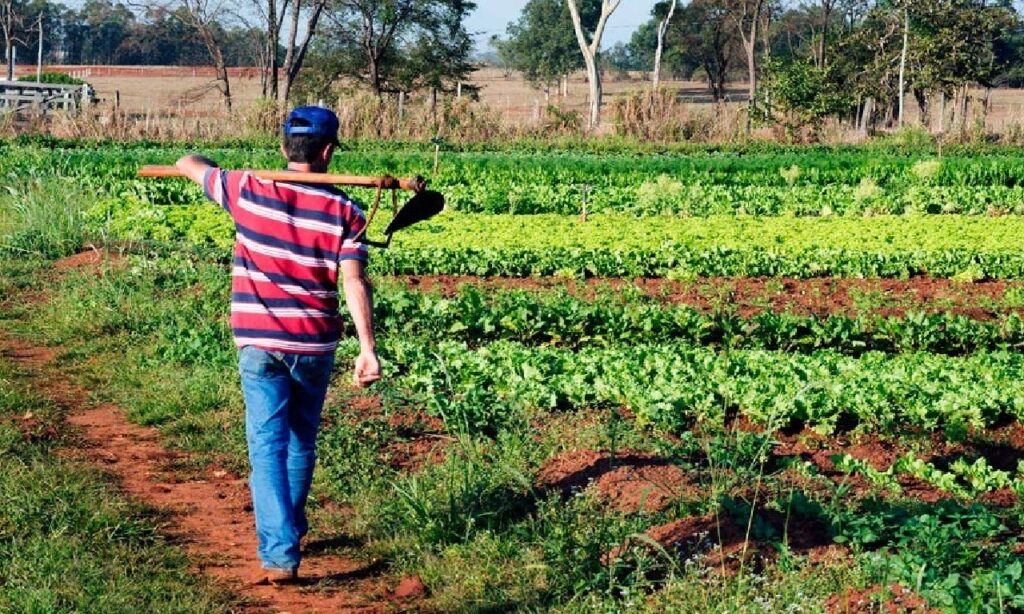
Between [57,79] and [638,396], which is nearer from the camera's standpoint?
[638,396]

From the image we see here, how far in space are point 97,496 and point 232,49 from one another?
96.8 m

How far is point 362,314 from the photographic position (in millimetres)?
5793

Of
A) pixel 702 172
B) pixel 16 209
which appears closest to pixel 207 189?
pixel 16 209

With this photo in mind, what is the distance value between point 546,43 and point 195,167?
72.6 metres

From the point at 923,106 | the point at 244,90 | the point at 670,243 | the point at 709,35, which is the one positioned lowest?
the point at 670,243

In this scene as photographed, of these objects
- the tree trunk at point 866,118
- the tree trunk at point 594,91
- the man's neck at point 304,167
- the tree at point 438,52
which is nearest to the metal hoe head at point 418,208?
the man's neck at point 304,167

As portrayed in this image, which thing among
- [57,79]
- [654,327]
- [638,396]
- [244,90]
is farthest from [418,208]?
[244,90]

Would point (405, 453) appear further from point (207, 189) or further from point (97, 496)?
point (207, 189)

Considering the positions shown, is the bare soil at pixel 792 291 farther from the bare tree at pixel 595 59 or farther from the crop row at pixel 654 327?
the bare tree at pixel 595 59

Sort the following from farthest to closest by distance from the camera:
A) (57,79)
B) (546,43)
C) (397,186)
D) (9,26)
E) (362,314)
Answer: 1. (546,43)
2. (9,26)
3. (57,79)
4. (362,314)
5. (397,186)

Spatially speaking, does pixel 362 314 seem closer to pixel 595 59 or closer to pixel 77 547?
pixel 77 547

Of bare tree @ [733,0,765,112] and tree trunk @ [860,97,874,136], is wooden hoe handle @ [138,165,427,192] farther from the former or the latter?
bare tree @ [733,0,765,112]

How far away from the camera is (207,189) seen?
6066 millimetres

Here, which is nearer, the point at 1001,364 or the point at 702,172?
the point at 1001,364
